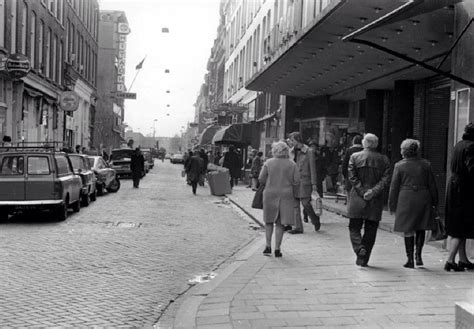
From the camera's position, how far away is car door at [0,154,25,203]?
41.6 ft

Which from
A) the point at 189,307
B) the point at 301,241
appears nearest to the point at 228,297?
the point at 189,307

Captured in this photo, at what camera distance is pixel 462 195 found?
24.0ft

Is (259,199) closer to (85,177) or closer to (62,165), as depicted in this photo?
(62,165)

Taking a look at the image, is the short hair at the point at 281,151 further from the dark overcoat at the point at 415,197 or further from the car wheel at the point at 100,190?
the car wheel at the point at 100,190

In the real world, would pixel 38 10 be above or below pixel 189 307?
above

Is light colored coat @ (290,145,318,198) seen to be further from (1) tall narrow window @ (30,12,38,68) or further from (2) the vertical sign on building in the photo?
(2) the vertical sign on building

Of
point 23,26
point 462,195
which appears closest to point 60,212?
point 462,195

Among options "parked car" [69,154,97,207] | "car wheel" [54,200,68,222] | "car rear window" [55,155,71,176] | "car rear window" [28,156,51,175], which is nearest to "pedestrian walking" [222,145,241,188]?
"parked car" [69,154,97,207]

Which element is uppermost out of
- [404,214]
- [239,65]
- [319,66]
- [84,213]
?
[239,65]

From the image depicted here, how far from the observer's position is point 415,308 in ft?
18.7

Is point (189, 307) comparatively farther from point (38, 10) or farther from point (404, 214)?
point (38, 10)

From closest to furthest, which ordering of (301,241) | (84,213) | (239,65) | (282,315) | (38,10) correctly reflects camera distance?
1. (282,315)
2. (301,241)
3. (84,213)
4. (38,10)
5. (239,65)

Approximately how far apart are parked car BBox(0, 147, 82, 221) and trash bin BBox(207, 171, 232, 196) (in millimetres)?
9568

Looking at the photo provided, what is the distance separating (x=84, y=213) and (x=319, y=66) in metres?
7.39
